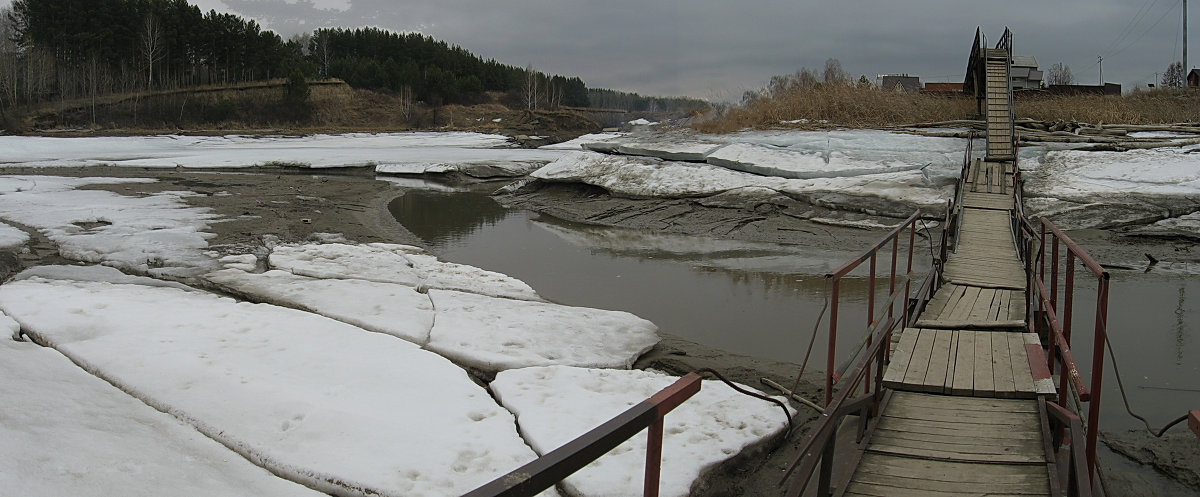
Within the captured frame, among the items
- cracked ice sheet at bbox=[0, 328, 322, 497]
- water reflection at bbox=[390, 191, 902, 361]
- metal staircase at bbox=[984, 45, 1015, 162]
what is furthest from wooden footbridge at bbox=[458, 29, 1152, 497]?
metal staircase at bbox=[984, 45, 1015, 162]

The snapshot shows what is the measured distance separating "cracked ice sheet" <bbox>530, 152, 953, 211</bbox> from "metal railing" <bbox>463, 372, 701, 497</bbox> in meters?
13.7

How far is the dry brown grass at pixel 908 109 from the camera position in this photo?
22.6 metres

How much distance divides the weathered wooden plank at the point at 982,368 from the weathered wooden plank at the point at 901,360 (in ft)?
1.27

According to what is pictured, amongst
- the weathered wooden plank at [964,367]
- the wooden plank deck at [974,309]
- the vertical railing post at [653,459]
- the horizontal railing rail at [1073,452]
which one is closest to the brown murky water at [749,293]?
the wooden plank deck at [974,309]

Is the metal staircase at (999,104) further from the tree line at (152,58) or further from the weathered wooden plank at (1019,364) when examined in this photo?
the tree line at (152,58)

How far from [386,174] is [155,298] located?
20635mm

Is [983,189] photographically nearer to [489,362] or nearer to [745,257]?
[745,257]

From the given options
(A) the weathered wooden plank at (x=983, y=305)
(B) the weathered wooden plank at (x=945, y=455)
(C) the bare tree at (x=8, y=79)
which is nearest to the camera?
(B) the weathered wooden plank at (x=945, y=455)

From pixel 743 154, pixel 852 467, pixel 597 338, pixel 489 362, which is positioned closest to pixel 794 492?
pixel 852 467

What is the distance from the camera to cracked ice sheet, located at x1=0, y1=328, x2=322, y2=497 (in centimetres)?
343

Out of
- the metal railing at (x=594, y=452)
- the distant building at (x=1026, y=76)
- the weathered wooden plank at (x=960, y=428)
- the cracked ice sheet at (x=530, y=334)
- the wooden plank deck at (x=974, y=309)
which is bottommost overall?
the cracked ice sheet at (x=530, y=334)

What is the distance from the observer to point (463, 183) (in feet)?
84.6

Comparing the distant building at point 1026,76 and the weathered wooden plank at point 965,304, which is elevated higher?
the distant building at point 1026,76

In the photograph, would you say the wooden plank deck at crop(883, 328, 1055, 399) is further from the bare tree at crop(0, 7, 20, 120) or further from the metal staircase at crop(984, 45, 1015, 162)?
the bare tree at crop(0, 7, 20, 120)
